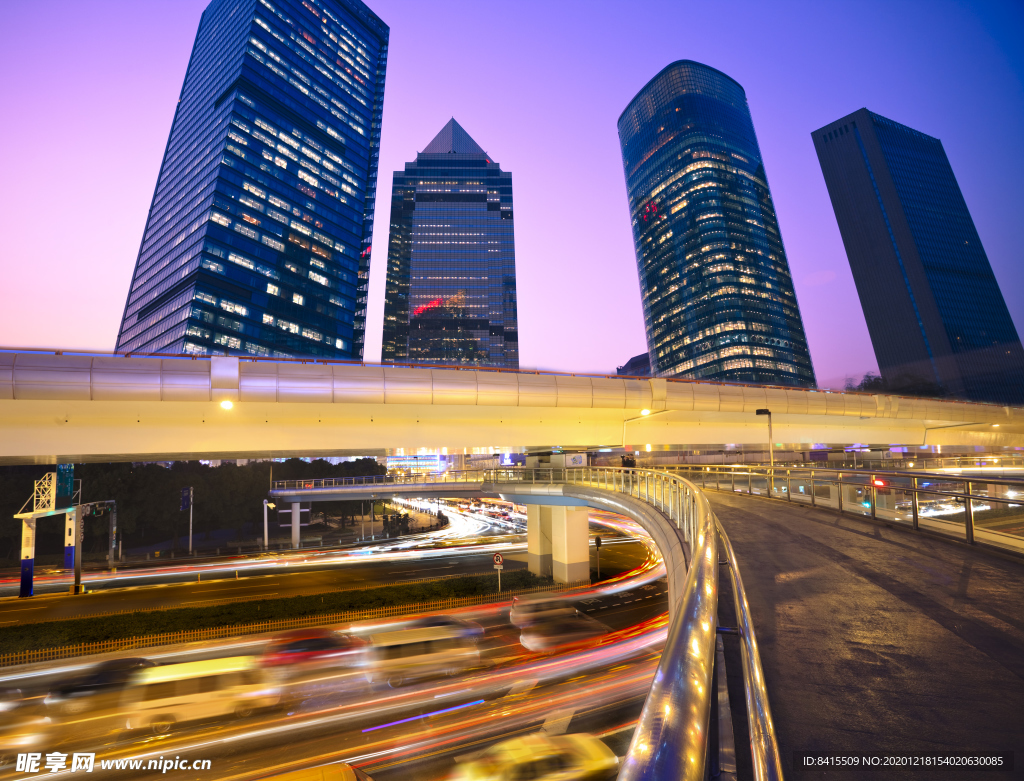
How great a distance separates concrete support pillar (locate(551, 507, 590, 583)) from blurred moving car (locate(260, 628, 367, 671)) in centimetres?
1706

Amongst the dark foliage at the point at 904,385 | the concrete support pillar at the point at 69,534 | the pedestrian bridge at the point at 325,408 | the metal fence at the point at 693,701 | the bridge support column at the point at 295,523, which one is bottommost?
the bridge support column at the point at 295,523

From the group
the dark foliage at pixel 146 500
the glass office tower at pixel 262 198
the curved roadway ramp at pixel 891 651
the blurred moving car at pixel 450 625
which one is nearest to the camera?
the curved roadway ramp at pixel 891 651

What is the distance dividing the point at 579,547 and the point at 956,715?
94.3 feet

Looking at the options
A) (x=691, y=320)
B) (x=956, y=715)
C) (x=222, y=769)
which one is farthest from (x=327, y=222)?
(x=956, y=715)

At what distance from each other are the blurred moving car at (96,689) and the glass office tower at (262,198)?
87.7 metres

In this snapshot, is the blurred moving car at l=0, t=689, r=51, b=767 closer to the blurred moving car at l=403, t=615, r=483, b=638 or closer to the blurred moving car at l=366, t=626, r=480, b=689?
the blurred moving car at l=366, t=626, r=480, b=689

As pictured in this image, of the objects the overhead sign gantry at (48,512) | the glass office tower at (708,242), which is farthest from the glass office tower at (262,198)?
the glass office tower at (708,242)

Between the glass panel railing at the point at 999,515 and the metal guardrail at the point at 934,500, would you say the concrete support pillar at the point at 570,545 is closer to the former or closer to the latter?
the metal guardrail at the point at 934,500

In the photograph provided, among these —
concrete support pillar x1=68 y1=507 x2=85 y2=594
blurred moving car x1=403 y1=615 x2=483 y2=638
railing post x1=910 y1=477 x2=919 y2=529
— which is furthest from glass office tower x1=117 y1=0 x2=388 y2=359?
railing post x1=910 y1=477 x2=919 y2=529

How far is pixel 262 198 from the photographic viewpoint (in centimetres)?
10606

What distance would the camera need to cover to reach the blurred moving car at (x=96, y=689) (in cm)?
1270

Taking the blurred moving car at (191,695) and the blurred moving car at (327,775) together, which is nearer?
the blurred moving car at (327,775)

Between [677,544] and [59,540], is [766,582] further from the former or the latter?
[59,540]

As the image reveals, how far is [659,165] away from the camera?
534 feet
